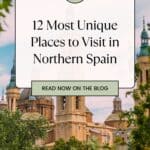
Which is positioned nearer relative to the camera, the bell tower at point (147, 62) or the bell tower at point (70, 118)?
the bell tower at point (147, 62)

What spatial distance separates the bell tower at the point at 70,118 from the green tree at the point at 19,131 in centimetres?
5183

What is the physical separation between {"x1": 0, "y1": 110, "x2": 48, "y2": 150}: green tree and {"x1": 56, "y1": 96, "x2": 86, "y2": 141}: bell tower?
170 ft

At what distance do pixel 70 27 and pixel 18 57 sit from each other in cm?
186

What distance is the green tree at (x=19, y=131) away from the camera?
7219cm

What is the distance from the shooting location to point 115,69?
16250 mm

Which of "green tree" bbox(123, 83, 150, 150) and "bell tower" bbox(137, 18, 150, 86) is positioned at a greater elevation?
"bell tower" bbox(137, 18, 150, 86)

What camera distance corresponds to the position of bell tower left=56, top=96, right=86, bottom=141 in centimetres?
13425

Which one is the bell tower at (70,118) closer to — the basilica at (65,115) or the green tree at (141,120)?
the basilica at (65,115)

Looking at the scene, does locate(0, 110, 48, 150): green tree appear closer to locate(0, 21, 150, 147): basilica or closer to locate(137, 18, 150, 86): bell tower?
locate(137, 18, 150, 86): bell tower

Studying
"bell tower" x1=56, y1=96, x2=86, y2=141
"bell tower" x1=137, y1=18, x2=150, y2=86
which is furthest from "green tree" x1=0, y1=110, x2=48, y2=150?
"bell tower" x1=56, y1=96, x2=86, y2=141

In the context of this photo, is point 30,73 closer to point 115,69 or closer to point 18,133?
point 115,69

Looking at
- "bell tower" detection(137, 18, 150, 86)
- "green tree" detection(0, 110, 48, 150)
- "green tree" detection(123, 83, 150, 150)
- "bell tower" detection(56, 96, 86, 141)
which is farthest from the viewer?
"bell tower" detection(56, 96, 86, 141)

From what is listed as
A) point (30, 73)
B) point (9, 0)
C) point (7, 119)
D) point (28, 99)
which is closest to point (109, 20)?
point (30, 73)

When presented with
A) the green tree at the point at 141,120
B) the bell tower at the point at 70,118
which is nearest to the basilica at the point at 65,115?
the bell tower at the point at 70,118
